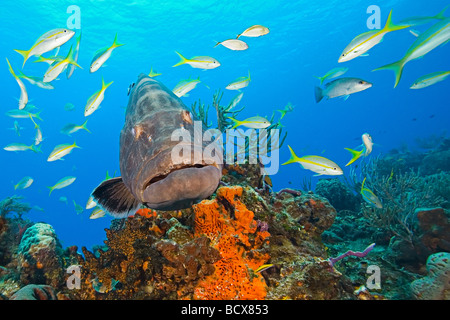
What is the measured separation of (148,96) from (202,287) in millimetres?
2971

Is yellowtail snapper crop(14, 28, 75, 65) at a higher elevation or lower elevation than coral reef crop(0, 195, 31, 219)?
higher

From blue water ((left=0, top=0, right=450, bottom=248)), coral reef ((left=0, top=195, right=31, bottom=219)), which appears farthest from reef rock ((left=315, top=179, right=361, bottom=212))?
coral reef ((left=0, top=195, right=31, bottom=219))

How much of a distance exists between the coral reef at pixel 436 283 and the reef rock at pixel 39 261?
19.5 ft

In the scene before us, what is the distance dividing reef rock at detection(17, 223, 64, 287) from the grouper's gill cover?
1.95 meters

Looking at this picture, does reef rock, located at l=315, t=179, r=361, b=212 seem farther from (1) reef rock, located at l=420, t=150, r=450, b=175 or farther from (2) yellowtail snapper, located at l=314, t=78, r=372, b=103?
(1) reef rock, located at l=420, t=150, r=450, b=175

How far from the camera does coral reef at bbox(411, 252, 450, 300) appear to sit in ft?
9.94

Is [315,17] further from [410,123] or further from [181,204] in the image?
[410,123]

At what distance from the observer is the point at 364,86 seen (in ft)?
17.2

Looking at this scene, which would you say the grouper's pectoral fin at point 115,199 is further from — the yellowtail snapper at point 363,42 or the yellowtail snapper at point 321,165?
the yellowtail snapper at point 363,42

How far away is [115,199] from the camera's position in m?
3.80

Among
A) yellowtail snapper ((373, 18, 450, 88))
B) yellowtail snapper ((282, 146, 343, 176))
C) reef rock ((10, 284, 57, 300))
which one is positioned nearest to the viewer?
reef rock ((10, 284, 57, 300))

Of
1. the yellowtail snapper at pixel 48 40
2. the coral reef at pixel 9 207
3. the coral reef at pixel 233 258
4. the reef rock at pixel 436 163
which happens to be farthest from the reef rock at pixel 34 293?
the reef rock at pixel 436 163

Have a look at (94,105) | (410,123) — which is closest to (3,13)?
(94,105)
